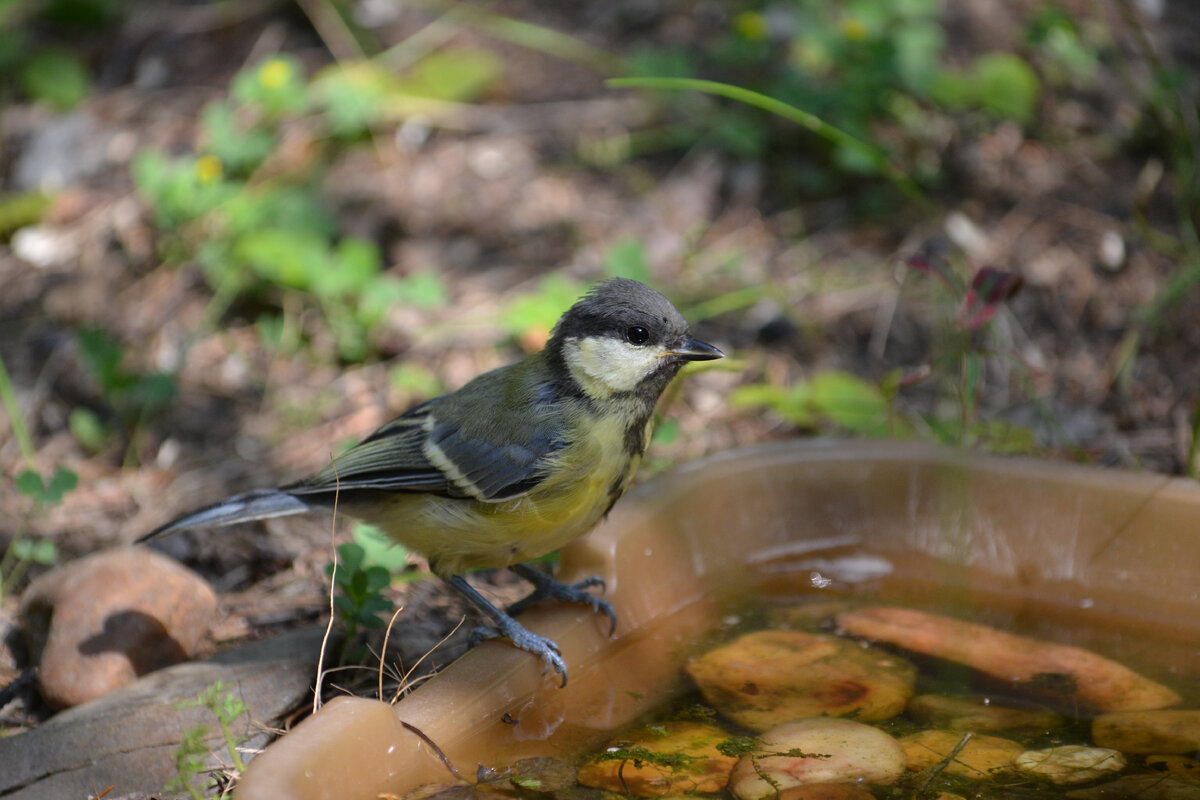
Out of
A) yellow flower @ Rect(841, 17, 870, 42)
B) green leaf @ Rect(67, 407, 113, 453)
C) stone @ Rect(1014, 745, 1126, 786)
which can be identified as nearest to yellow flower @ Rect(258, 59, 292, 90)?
green leaf @ Rect(67, 407, 113, 453)

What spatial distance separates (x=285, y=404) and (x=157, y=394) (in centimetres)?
54

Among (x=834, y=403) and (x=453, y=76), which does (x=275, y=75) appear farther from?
(x=834, y=403)

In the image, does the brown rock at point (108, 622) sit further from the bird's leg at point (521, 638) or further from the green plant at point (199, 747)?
the bird's leg at point (521, 638)

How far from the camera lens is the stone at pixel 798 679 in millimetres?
2365

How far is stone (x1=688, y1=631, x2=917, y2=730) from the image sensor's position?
2365 mm

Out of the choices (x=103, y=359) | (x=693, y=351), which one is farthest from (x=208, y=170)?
(x=693, y=351)

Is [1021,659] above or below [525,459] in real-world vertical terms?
Answer: below

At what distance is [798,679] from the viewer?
249 cm

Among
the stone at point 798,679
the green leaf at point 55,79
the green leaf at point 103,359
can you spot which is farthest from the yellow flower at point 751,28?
the green leaf at point 55,79

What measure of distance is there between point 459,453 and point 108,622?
3.34 ft

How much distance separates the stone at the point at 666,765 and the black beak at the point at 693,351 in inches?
36.1

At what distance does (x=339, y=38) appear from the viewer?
254 inches

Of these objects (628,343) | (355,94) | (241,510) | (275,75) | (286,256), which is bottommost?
(241,510)

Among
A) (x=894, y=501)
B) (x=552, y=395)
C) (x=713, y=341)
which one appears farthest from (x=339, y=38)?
(x=894, y=501)
